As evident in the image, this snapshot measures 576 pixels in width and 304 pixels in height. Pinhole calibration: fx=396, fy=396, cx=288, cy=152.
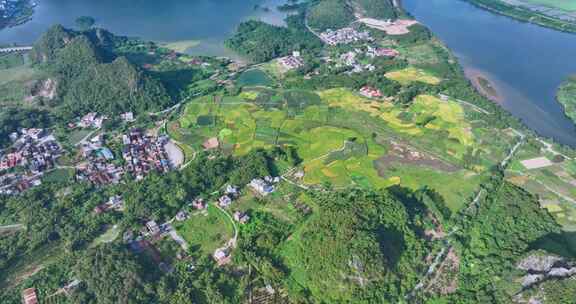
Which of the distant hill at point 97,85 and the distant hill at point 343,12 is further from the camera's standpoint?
the distant hill at point 343,12

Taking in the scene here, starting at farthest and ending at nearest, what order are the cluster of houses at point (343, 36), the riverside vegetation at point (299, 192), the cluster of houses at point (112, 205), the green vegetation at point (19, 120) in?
the cluster of houses at point (343, 36), the green vegetation at point (19, 120), the cluster of houses at point (112, 205), the riverside vegetation at point (299, 192)

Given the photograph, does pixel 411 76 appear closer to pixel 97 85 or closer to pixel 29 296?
pixel 97 85

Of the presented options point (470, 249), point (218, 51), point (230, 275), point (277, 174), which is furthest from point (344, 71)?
point (230, 275)

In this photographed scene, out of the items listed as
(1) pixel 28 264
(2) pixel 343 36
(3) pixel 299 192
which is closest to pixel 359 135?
(3) pixel 299 192

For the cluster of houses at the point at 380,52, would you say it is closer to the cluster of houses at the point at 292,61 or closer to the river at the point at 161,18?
the cluster of houses at the point at 292,61

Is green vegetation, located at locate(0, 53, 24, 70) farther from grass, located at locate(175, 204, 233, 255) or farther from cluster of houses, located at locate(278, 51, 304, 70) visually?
grass, located at locate(175, 204, 233, 255)

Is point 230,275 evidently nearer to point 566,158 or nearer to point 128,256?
point 128,256

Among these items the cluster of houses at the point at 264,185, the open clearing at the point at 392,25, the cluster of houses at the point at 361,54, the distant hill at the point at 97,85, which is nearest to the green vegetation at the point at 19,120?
the distant hill at the point at 97,85

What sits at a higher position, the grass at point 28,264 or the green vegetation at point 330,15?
the green vegetation at point 330,15
